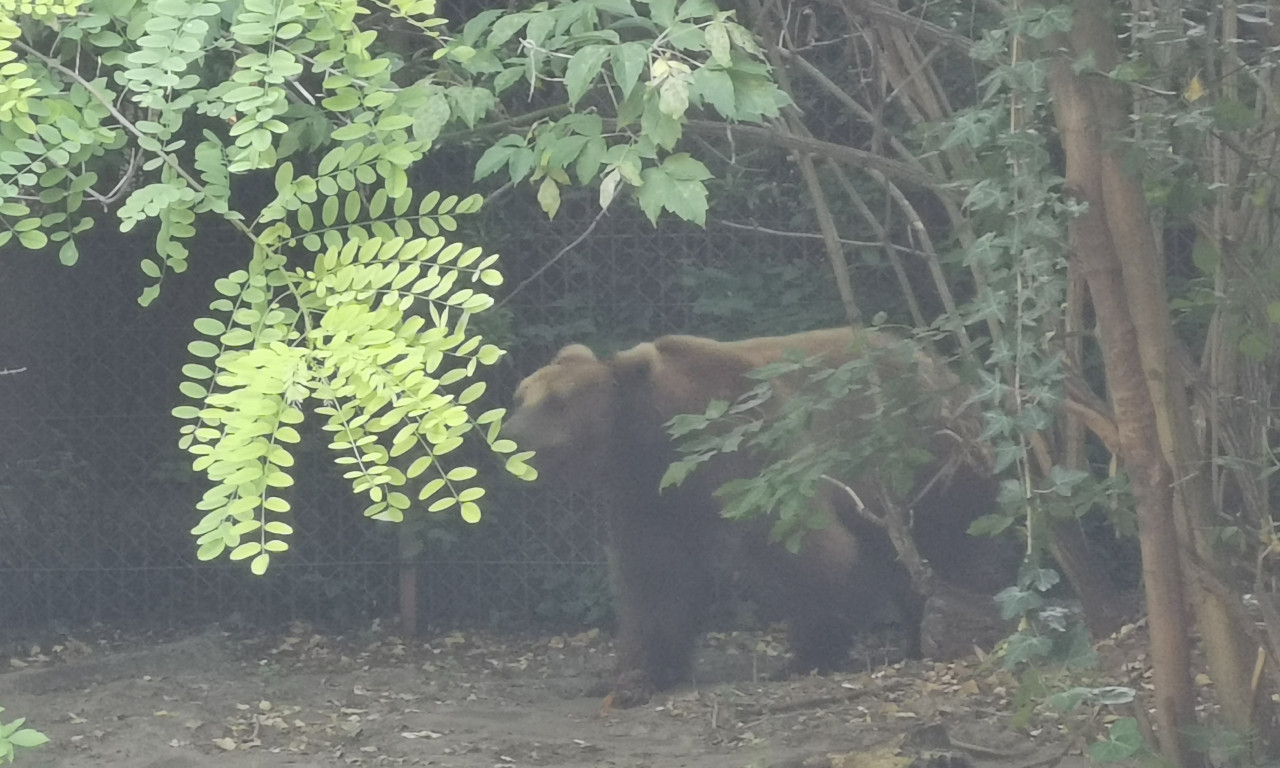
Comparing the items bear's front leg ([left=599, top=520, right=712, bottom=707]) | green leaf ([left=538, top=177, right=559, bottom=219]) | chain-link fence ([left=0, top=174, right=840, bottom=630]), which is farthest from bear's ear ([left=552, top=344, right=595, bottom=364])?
green leaf ([left=538, top=177, right=559, bottom=219])

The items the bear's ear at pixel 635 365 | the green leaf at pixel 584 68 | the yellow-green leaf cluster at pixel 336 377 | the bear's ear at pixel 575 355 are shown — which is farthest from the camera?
the bear's ear at pixel 575 355

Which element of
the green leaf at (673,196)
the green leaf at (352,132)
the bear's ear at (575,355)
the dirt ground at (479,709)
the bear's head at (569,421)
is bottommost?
the dirt ground at (479,709)

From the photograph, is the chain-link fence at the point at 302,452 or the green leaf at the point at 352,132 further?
the chain-link fence at the point at 302,452

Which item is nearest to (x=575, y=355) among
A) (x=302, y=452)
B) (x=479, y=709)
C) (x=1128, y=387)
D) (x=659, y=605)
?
(x=659, y=605)

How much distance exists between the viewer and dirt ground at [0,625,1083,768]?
420 cm

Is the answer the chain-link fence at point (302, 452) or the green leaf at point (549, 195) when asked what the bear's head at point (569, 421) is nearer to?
the chain-link fence at point (302, 452)

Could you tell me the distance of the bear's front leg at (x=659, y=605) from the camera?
5.00 m

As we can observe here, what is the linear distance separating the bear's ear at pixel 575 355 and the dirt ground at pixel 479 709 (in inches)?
44.0

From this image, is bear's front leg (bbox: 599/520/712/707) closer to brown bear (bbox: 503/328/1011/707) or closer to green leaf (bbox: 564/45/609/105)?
brown bear (bbox: 503/328/1011/707)

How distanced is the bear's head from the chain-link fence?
0.27 metres

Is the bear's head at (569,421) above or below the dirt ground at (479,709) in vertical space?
above

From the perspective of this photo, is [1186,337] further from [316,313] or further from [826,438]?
[316,313]

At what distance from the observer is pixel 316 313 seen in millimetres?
2428

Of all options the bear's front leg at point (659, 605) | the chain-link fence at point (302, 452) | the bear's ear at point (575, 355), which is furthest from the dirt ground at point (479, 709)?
the bear's ear at point (575, 355)
